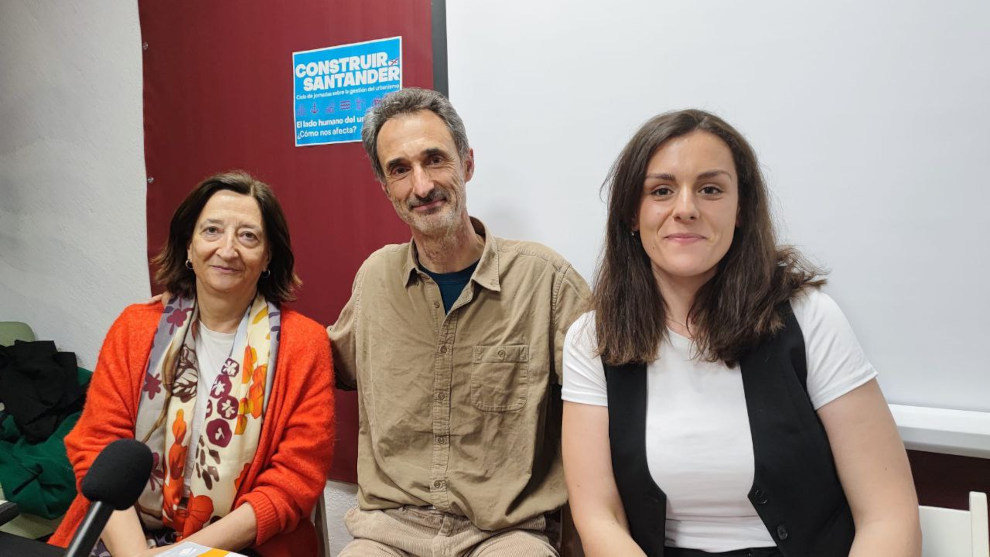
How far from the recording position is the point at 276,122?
2.10 m

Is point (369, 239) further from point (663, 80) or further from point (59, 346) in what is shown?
point (59, 346)

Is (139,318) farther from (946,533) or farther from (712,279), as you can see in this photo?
(946,533)

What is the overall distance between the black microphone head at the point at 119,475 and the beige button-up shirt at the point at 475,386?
831mm

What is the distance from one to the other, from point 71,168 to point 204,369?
58.4 inches

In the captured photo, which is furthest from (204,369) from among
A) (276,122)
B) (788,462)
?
(788,462)

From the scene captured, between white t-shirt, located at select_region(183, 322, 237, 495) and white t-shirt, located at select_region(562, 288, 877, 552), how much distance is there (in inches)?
39.8

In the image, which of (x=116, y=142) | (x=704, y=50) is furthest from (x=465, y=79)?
(x=116, y=142)

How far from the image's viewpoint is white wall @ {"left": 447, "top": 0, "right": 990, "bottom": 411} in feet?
4.41

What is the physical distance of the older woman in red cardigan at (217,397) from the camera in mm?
1459

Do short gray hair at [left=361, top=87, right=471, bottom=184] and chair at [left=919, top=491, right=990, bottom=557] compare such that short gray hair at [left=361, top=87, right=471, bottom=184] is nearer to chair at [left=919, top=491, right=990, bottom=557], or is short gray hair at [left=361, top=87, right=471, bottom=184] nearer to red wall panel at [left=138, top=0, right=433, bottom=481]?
red wall panel at [left=138, top=0, right=433, bottom=481]

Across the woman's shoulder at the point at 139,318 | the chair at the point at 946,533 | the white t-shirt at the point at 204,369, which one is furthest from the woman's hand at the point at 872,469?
the woman's shoulder at the point at 139,318

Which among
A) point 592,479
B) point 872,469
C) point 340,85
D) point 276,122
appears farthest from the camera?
point 276,122

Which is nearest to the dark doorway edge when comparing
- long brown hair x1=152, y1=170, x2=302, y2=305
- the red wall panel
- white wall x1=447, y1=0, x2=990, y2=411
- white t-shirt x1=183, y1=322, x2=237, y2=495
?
the red wall panel

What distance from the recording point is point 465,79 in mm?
1786
